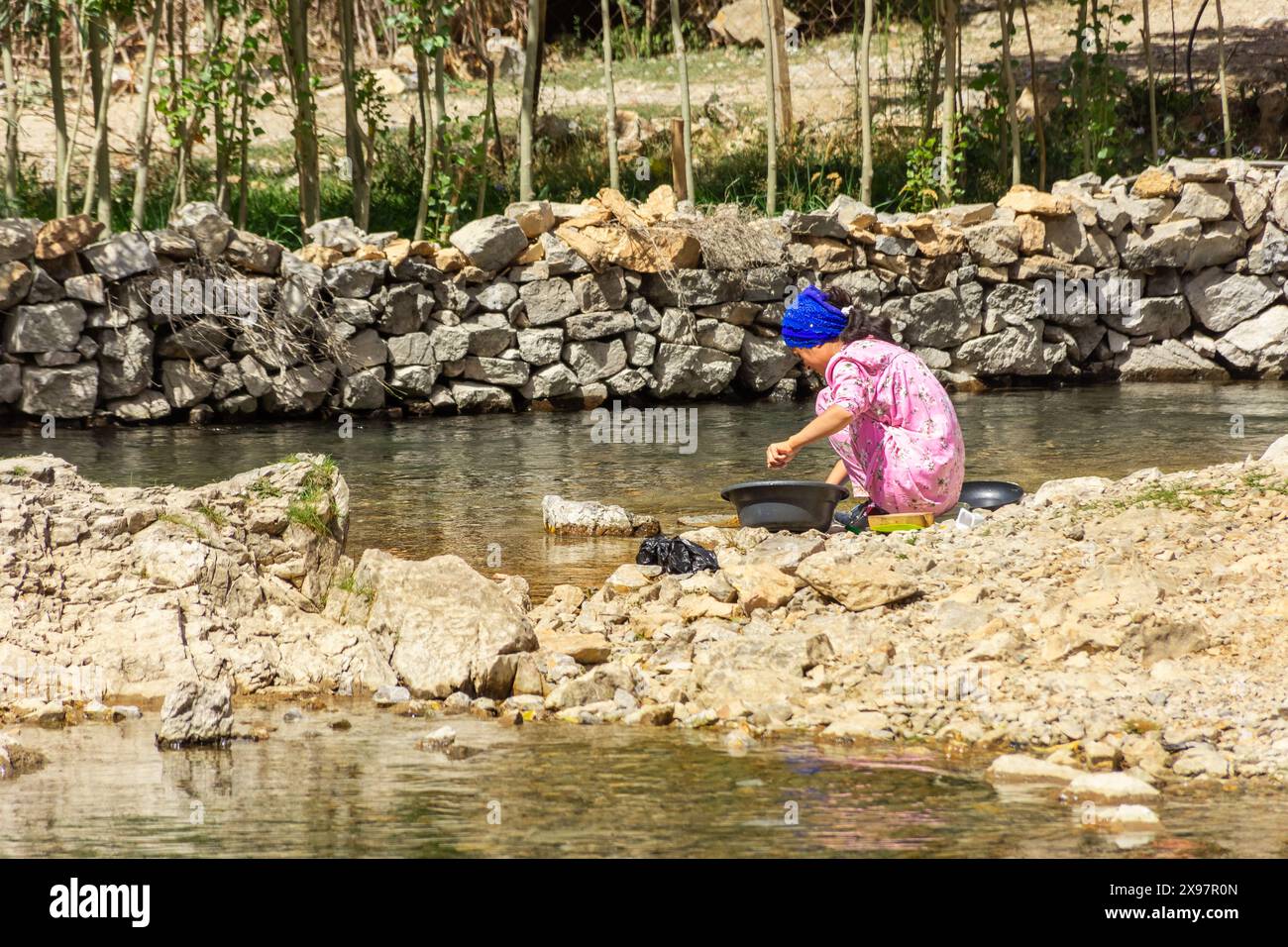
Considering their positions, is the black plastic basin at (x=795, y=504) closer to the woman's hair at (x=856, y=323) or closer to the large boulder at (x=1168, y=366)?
the woman's hair at (x=856, y=323)

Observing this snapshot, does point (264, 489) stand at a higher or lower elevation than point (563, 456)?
higher

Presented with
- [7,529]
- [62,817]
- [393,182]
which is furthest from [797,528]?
[393,182]

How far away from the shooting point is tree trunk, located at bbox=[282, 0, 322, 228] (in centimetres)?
1211

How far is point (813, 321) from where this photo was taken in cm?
633

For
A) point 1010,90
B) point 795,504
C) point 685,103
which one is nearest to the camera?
point 795,504

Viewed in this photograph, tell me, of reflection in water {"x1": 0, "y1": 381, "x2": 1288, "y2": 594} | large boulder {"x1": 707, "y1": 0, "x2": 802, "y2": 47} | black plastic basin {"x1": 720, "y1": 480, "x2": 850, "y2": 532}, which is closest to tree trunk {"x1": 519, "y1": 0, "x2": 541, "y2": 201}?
reflection in water {"x1": 0, "y1": 381, "x2": 1288, "y2": 594}

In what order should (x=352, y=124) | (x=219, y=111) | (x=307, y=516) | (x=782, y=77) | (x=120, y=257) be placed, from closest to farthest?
1. (x=307, y=516)
2. (x=120, y=257)
3. (x=219, y=111)
4. (x=352, y=124)
5. (x=782, y=77)

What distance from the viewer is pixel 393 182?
14547 mm

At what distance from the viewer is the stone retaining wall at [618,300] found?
11.1m

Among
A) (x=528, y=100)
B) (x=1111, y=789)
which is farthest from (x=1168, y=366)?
(x=1111, y=789)

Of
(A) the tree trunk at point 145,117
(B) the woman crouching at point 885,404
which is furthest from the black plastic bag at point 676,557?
(A) the tree trunk at point 145,117

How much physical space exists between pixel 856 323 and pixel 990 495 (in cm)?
108

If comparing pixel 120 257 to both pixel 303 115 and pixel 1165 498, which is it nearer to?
pixel 303 115

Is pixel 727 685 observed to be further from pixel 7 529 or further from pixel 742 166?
pixel 742 166
